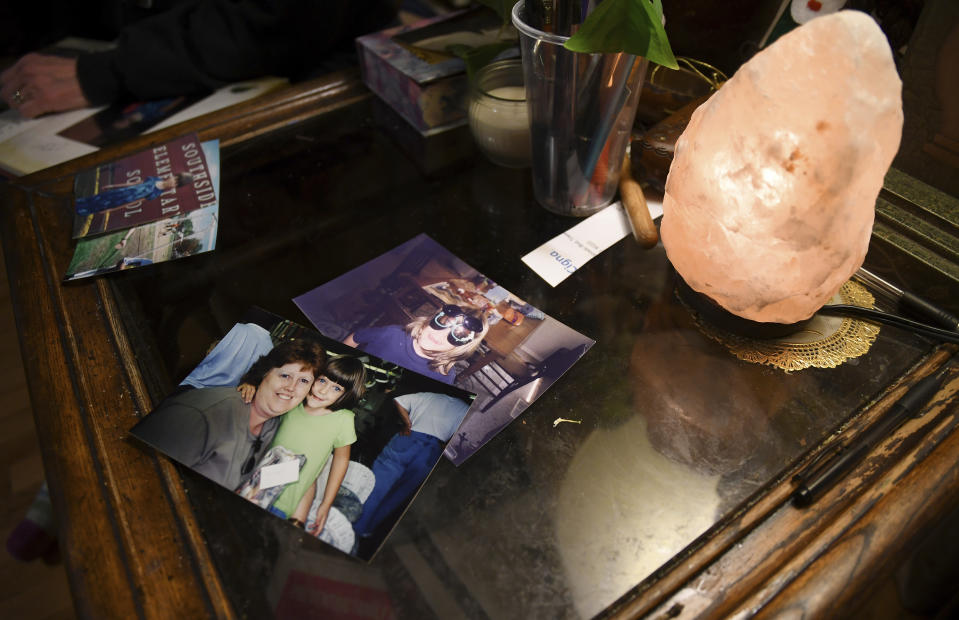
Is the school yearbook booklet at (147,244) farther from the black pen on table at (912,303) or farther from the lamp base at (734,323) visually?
the black pen on table at (912,303)

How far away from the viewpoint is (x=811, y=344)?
0.52 meters

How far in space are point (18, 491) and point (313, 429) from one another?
83cm

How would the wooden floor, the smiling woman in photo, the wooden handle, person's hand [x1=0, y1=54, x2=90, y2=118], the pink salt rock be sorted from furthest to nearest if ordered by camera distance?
1. person's hand [x1=0, y1=54, x2=90, y2=118]
2. the wooden floor
3. the wooden handle
4. the smiling woman in photo
5. the pink salt rock

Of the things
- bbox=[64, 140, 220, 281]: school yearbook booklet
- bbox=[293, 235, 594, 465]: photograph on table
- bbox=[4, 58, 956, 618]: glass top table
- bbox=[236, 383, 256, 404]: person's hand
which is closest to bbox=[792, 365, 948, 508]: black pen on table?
bbox=[4, 58, 956, 618]: glass top table

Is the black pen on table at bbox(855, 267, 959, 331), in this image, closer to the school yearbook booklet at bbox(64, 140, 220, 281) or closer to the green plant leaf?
the green plant leaf

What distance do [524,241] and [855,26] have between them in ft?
1.20

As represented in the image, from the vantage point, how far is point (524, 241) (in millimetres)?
654

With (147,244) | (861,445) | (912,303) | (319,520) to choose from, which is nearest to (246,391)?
(319,520)

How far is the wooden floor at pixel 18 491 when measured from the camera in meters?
0.85

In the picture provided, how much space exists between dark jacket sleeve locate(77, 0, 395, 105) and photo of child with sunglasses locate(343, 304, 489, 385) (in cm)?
71

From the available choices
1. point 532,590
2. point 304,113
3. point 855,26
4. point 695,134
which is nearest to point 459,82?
point 304,113

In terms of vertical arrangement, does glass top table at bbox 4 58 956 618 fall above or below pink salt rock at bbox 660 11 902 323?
below

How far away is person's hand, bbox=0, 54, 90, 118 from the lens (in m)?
0.97

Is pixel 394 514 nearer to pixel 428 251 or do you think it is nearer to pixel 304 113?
pixel 428 251
